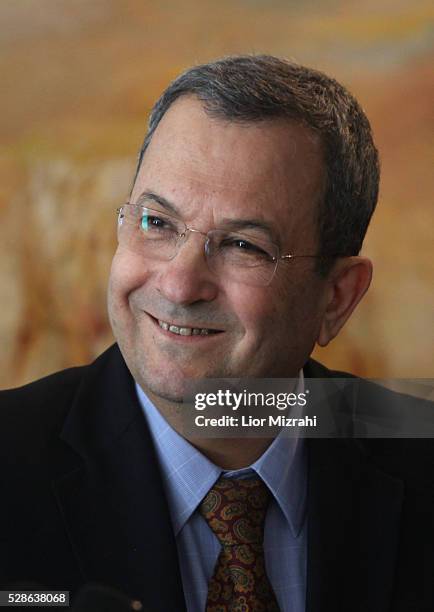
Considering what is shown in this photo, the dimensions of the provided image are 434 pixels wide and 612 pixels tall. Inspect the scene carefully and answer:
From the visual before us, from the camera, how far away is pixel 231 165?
1.17 metres

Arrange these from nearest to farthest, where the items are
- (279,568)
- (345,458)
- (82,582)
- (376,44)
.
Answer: (82,582)
(279,568)
(345,458)
(376,44)

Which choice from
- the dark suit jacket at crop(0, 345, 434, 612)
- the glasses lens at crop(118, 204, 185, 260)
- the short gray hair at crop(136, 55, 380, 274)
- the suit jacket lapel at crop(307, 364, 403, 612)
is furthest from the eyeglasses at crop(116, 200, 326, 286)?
the suit jacket lapel at crop(307, 364, 403, 612)

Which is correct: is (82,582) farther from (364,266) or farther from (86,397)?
(364,266)

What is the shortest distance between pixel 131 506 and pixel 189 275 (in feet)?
1.13

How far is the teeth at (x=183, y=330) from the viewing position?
3.99ft

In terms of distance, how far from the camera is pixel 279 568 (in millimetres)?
1264

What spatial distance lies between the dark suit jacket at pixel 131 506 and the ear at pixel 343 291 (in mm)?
192

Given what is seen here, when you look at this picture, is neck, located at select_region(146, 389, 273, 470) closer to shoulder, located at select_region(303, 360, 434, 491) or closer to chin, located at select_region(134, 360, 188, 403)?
chin, located at select_region(134, 360, 188, 403)

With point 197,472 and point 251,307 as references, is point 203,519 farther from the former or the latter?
point 251,307

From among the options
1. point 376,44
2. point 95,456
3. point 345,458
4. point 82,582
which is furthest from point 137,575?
point 376,44

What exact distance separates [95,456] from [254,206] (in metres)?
0.43

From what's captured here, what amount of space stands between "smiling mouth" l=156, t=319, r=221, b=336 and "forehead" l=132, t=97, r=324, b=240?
17 cm

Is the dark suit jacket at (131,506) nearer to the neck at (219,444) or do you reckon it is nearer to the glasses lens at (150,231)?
the neck at (219,444)

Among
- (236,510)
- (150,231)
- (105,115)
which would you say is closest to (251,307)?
(150,231)
